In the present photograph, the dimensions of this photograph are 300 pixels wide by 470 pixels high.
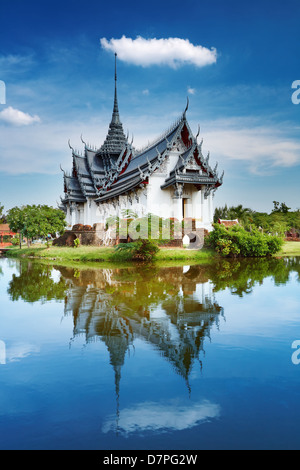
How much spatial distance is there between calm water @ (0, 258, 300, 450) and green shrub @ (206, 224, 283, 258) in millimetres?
10603

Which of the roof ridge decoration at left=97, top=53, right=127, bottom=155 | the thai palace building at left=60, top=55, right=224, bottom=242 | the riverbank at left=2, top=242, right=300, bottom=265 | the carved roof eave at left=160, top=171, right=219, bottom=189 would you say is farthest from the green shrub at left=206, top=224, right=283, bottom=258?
the roof ridge decoration at left=97, top=53, right=127, bottom=155

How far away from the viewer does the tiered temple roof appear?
2212 cm

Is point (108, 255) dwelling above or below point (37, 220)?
below

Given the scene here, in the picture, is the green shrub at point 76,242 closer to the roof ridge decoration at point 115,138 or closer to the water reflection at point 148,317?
the water reflection at point 148,317

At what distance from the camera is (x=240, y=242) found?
17.5m

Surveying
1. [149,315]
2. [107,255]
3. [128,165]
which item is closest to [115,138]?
[128,165]

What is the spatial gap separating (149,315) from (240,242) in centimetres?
1267

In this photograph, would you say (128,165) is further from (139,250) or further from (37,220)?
(139,250)

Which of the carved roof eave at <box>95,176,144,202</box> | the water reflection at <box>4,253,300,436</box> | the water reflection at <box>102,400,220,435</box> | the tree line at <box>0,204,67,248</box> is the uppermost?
the carved roof eave at <box>95,176,144,202</box>

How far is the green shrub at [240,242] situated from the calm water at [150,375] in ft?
34.8

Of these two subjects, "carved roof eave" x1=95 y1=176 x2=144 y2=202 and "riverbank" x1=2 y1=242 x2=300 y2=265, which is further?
"carved roof eave" x1=95 y1=176 x2=144 y2=202

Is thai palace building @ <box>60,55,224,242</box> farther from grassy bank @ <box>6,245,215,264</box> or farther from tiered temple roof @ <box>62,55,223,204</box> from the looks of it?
grassy bank @ <box>6,245,215,264</box>
